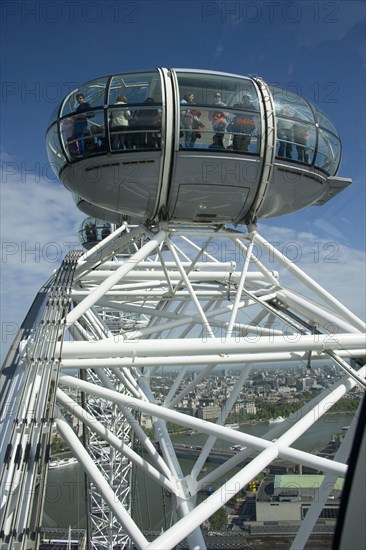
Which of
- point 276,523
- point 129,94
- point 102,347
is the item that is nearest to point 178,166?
point 129,94

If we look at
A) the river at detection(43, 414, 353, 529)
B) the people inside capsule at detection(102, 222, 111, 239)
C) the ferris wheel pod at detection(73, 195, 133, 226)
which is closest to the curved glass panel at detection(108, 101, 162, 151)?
the ferris wheel pod at detection(73, 195, 133, 226)

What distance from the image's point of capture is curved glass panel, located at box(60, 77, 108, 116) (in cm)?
660

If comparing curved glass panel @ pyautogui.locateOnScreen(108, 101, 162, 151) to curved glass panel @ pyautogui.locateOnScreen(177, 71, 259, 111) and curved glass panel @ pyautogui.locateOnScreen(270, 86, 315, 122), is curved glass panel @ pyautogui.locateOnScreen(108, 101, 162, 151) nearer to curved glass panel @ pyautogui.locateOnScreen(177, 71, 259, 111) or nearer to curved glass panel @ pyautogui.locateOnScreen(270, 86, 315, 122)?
curved glass panel @ pyautogui.locateOnScreen(177, 71, 259, 111)

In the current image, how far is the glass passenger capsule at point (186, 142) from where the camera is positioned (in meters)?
6.41

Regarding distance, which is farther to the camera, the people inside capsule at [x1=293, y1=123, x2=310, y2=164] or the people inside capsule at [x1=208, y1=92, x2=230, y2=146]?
the people inside capsule at [x1=293, y1=123, x2=310, y2=164]

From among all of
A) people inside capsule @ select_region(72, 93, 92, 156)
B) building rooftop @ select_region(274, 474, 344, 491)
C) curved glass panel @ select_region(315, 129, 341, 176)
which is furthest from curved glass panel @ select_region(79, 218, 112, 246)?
building rooftop @ select_region(274, 474, 344, 491)

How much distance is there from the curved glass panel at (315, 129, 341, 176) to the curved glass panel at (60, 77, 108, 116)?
292 cm

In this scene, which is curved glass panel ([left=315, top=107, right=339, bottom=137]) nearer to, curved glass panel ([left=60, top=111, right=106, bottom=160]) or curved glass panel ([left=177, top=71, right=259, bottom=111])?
curved glass panel ([left=177, top=71, right=259, bottom=111])

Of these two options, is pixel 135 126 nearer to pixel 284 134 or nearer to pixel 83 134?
pixel 83 134

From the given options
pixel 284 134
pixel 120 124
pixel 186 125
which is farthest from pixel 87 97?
pixel 284 134

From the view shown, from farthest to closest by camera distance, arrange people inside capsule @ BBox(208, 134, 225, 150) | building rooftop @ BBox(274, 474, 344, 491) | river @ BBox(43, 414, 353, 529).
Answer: river @ BBox(43, 414, 353, 529) → building rooftop @ BBox(274, 474, 344, 491) → people inside capsule @ BBox(208, 134, 225, 150)

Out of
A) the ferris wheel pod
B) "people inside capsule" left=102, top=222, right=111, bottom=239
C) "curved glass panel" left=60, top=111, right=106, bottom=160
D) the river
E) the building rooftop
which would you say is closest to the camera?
"curved glass panel" left=60, top=111, right=106, bottom=160

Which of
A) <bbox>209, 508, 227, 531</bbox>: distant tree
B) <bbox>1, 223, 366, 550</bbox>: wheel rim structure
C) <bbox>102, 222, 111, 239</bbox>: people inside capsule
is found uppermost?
<bbox>102, 222, 111, 239</bbox>: people inside capsule

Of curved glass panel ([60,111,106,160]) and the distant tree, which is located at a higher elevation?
curved glass panel ([60,111,106,160])
